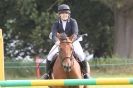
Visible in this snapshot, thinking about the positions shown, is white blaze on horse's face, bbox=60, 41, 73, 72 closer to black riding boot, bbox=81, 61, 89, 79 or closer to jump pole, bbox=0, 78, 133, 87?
black riding boot, bbox=81, 61, 89, 79

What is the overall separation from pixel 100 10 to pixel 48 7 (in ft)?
13.9

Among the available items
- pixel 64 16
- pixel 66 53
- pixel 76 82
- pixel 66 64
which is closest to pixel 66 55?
pixel 66 53

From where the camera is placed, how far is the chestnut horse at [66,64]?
10.8 metres

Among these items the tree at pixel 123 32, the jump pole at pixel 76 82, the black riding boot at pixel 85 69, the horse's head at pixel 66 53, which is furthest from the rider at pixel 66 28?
the tree at pixel 123 32


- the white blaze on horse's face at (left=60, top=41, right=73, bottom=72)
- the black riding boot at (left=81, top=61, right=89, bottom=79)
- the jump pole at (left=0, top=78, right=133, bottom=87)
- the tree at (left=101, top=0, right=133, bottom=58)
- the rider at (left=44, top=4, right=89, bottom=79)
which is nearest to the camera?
the jump pole at (left=0, top=78, right=133, bottom=87)

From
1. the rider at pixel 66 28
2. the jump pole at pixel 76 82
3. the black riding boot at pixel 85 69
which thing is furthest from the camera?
the black riding boot at pixel 85 69

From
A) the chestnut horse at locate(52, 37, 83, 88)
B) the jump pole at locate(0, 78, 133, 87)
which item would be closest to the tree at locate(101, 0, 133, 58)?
the chestnut horse at locate(52, 37, 83, 88)

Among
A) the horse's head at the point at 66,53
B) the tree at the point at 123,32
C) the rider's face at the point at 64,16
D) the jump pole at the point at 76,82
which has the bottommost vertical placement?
the jump pole at the point at 76,82

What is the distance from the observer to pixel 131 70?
104 ft

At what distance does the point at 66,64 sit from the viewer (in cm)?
1072

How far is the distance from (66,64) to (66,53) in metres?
0.22

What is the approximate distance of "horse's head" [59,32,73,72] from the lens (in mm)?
10726

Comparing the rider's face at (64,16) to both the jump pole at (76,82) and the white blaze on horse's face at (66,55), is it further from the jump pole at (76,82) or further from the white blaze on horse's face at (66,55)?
the jump pole at (76,82)

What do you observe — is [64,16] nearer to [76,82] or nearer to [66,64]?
[66,64]
